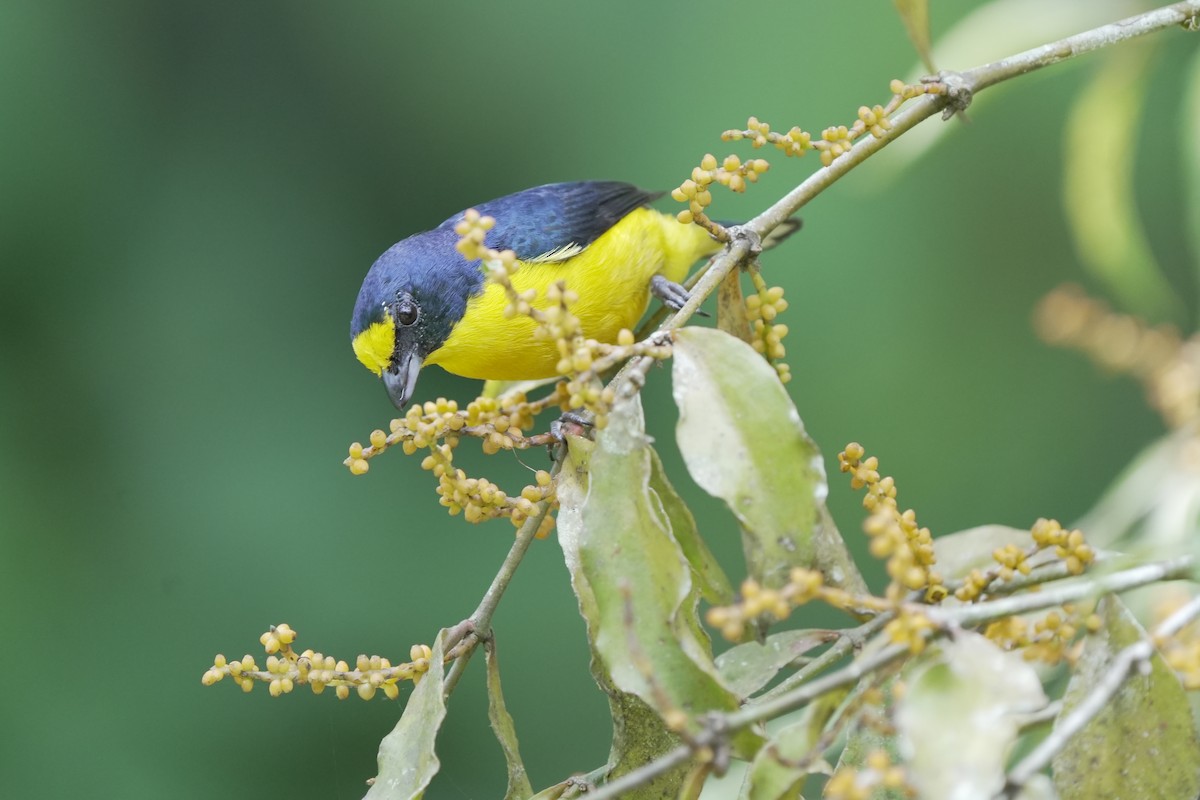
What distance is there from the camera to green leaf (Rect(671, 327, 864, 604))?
103 cm

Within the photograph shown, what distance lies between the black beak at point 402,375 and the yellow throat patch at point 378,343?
0.02 meters

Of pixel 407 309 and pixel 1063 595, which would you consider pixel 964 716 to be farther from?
pixel 407 309

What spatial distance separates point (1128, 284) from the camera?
6.85ft

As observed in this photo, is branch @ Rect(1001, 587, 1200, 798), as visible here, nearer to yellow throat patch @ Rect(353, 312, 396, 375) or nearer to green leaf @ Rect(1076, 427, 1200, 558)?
green leaf @ Rect(1076, 427, 1200, 558)

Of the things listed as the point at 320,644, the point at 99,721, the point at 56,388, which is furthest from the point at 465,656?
the point at 56,388

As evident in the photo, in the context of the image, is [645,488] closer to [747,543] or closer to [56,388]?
[747,543]

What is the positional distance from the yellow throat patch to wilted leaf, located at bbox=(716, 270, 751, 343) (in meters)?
1.08

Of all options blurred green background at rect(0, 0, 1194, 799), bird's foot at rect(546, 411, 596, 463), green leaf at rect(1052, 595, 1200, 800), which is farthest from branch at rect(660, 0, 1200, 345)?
blurred green background at rect(0, 0, 1194, 799)

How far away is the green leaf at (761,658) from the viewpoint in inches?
44.2

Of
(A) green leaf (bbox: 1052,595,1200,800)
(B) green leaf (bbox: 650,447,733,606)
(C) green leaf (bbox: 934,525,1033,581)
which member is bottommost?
(A) green leaf (bbox: 1052,595,1200,800)

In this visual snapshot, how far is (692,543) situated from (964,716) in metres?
0.41

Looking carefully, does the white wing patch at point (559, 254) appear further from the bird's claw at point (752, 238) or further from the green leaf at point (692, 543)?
the green leaf at point (692, 543)

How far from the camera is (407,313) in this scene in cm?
246

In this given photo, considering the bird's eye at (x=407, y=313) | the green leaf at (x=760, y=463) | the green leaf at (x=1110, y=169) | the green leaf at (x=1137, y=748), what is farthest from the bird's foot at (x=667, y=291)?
the green leaf at (x=1137, y=748)
